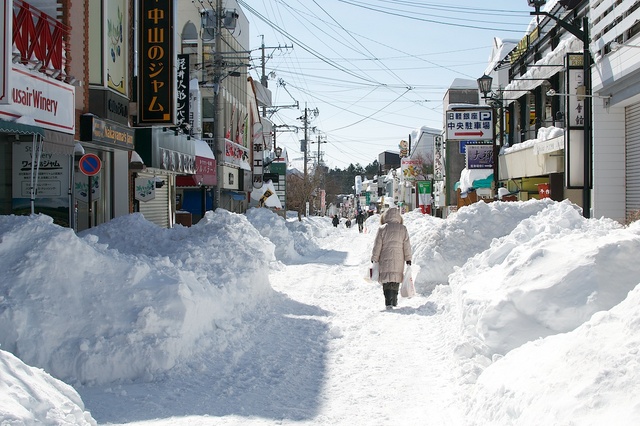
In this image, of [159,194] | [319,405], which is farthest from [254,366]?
[159,194]

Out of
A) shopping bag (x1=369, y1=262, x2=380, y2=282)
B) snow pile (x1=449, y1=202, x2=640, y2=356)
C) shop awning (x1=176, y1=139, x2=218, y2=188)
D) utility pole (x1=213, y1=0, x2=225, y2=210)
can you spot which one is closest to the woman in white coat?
shopping bag (x1=369, y1=262, x2=380, y2=282)

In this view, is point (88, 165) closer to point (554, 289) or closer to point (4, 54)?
point (4, 54)

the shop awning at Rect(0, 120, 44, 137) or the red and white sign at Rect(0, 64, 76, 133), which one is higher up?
the red and white sign at Rect(0, 64, 76, 133)

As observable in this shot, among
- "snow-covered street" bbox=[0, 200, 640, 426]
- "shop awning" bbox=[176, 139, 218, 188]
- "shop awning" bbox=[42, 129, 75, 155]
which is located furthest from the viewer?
"shop awning" bbox=[176, 139, 218, 188]

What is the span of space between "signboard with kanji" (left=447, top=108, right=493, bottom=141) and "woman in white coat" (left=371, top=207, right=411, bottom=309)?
2370 centimetres

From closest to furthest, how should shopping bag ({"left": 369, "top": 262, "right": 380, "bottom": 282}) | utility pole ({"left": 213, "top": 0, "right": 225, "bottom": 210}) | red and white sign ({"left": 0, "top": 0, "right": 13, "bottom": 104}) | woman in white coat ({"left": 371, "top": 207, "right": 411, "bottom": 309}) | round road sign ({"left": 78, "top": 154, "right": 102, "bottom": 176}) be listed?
red and white sign ({"left": 0, "top": 0, "right": 13, "bottom": 104}) < woman in white coat ({"left": 371, "top": 207, "right": 411, "bottom": 309}) < shopping bag ({"left": 369, "top": 262, "right": 380, "bottom": 282}) < round road sign ({"left": 78, "top": 154, "right": 102, "bottom": 176}) < utility pole ({"left": 213, "top": 0, "right": 225, "bottom": 210})

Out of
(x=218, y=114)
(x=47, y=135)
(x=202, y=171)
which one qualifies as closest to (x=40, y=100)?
(x=47, y=135)

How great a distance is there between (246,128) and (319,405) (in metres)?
37.9

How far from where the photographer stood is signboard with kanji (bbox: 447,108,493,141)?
112 ft

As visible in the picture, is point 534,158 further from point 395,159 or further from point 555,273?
point 395,159

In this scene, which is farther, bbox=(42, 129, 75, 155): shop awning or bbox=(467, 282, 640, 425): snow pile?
bbox=(42, 129, 75, 155): shop awning

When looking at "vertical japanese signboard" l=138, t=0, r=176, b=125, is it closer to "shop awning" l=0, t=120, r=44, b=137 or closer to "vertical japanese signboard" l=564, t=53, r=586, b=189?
"shop awning" l=0, t=120, r=44, b=137

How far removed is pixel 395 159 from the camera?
122875 mm

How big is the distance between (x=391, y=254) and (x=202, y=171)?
17132 mm
